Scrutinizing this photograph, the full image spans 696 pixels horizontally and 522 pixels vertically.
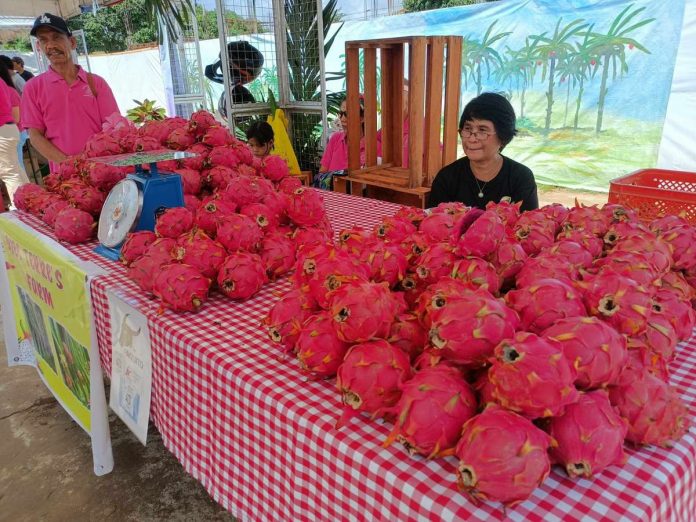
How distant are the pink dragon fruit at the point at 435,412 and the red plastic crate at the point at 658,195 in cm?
168

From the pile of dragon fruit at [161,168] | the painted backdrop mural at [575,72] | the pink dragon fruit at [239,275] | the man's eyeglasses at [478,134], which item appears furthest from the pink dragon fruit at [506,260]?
the painted backdrop mural at [575,72]

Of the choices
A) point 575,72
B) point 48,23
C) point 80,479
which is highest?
point 48,23

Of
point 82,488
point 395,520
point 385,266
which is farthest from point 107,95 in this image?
point 395,520

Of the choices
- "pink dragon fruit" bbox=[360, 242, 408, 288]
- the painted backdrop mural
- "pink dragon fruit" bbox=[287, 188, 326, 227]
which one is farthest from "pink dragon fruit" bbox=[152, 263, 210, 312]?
the painted backdrop mural

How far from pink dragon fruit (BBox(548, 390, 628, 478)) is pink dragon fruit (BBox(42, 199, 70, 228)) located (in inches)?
85.4

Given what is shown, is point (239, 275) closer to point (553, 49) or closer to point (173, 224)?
point (173, 224)

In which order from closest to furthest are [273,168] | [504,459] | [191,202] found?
[504,459]
[191,202]
[273,168]

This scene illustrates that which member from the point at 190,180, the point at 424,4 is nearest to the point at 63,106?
the point at 190,180

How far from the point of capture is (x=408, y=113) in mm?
3754

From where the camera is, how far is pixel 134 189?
1818 mm

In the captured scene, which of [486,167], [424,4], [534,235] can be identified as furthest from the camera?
→ [424,4]

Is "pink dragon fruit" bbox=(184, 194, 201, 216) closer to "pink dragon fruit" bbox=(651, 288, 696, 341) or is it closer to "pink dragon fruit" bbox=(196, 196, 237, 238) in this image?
"pink dragon fruit" bbox=(196, 196, 237, 238)

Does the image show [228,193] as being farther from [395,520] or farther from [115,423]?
[115,423]

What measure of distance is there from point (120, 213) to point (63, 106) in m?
1.94
